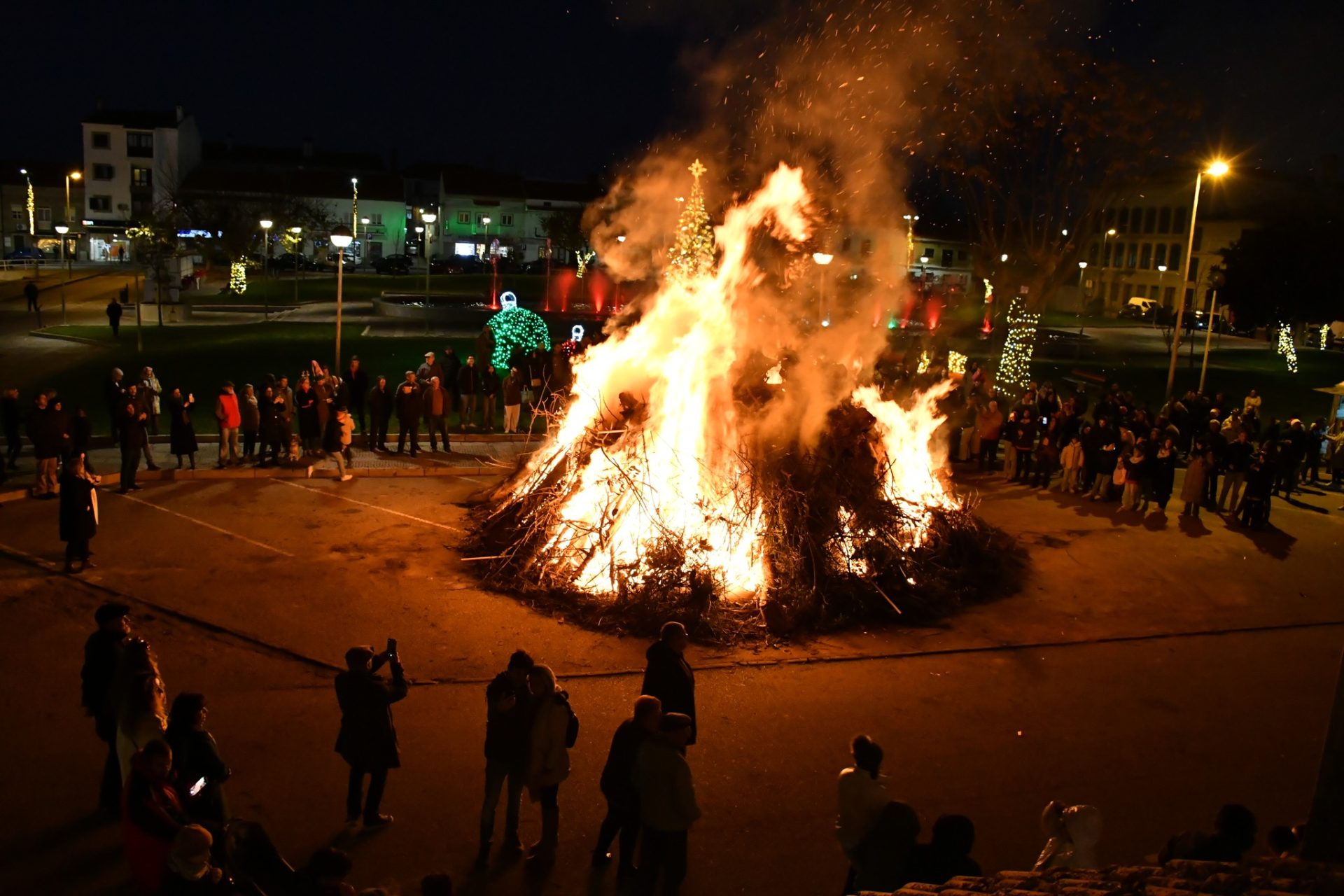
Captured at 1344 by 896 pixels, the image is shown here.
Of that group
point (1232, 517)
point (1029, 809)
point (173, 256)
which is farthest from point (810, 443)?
point (173, 256)

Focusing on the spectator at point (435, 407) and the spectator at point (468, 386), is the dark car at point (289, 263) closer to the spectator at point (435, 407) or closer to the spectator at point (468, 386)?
the spectator at point (468, 386)

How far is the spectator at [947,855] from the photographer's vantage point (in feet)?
16.5

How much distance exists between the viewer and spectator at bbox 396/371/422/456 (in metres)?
17.3

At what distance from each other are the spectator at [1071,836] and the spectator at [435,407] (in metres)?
14.3

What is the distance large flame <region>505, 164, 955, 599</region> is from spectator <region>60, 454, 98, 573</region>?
190 inches

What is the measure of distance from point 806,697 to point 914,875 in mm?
4040

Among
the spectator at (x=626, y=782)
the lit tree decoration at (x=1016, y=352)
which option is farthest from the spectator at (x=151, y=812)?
the lit tree decoration at (x=1016, y=352)

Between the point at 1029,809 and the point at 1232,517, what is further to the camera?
the point at 1232,517

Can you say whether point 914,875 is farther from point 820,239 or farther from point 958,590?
point 820,239

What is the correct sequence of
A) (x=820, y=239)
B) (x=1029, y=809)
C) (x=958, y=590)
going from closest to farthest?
(x=1029, y=809) → (x=958, y=590) → (x=820, y=239)

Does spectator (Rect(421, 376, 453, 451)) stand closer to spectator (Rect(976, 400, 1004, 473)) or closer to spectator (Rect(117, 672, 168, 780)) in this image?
spectator (Rect(976, 400, 1004, 473))

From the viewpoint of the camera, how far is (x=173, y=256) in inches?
1494

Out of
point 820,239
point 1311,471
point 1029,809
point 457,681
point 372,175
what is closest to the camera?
point 1029,809

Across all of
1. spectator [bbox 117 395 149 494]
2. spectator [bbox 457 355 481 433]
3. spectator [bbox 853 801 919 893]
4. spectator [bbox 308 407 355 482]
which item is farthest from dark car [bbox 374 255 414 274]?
spectator [bbox 853 801 919 893]
